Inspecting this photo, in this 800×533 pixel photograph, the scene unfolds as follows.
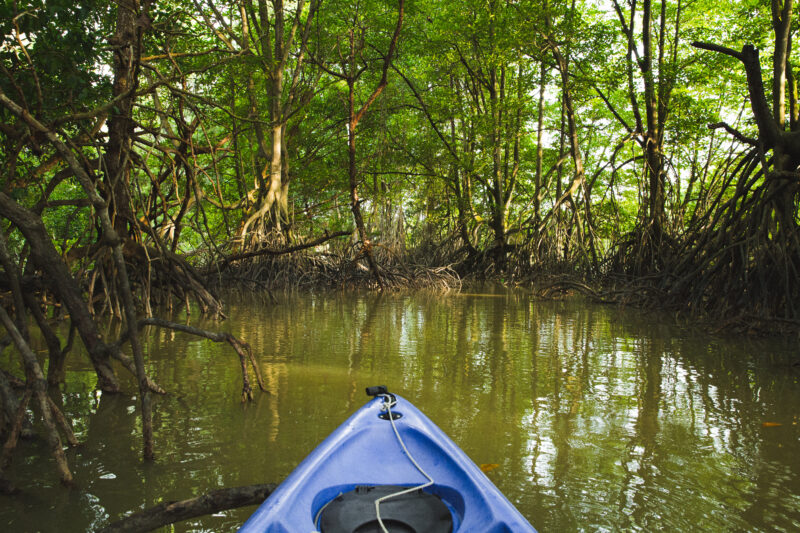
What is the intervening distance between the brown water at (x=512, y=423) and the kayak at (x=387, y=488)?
1.02 feet

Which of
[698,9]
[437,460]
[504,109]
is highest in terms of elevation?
[698,9]

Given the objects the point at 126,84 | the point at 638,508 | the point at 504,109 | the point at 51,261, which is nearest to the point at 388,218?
Result: the point at 504,109

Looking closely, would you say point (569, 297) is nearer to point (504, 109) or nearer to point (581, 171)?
point (581, 171)

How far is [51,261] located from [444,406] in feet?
6.02

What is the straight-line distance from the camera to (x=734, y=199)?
5.39 metres

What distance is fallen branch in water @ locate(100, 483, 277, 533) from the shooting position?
1230 millimetres

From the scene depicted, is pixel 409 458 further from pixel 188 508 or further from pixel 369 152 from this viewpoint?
pixel 369 152

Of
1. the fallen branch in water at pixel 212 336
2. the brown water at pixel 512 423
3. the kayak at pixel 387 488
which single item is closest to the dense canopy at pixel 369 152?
the fallen branch in water at pixel 212 336

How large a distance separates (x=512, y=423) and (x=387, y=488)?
1.12 metres

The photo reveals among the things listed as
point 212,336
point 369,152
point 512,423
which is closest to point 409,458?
point 512,423

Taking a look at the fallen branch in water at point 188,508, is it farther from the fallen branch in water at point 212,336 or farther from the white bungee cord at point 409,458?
the fallen branch in water at point 212,336

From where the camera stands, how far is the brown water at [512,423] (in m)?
1.76

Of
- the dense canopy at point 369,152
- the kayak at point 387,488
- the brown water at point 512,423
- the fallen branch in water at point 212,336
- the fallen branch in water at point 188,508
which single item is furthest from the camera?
the dense canopy at point 369,152

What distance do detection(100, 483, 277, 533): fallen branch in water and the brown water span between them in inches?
10.3
